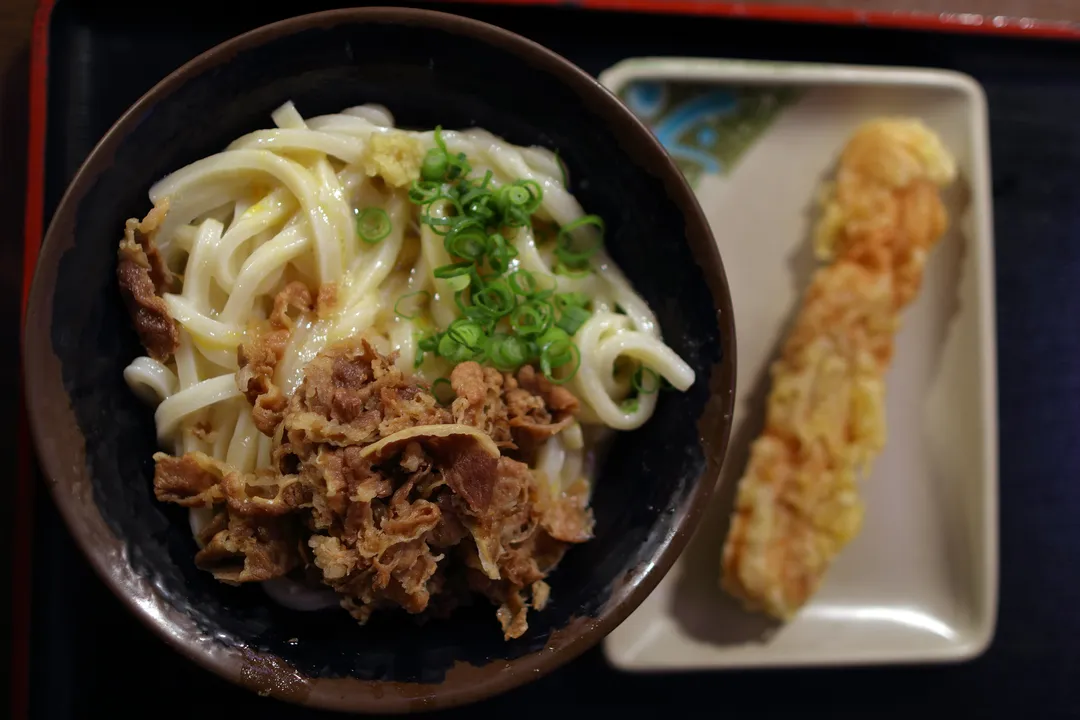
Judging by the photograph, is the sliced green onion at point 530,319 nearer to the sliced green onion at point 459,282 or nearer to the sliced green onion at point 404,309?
the sliced green onion at point 459,282

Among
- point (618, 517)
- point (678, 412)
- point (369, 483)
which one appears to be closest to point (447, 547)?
point (369, 483)

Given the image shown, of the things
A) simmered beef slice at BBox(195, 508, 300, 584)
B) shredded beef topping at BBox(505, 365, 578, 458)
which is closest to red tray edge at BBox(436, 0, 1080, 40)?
shredded beef topping at BBox(505, 365, 578, 458)

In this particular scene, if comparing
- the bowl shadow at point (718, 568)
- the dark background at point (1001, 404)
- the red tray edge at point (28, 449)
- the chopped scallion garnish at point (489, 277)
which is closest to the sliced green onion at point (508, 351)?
the chopped scallion garnish at point (489, 277)

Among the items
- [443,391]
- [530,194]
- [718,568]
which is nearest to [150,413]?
[443,391]

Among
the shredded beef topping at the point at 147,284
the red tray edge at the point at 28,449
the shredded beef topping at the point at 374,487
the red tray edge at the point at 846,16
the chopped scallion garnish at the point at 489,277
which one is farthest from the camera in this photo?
the red tray edge at the point at 846,16

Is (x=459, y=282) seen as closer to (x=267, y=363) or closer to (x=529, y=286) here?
(x=529, y=286)
